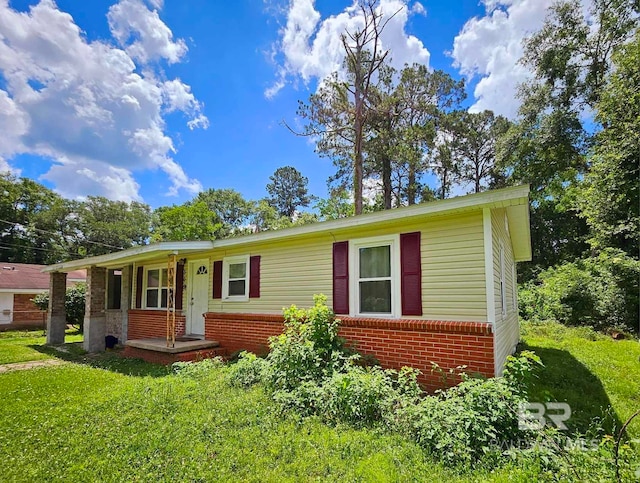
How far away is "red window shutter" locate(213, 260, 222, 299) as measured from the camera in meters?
8.70

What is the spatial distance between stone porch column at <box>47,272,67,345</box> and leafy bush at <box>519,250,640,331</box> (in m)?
17.5

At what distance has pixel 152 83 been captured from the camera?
13062 mm

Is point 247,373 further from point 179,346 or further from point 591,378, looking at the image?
point 591,378

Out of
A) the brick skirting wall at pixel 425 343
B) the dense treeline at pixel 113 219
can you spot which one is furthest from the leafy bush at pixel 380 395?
the dense treeline at pixel 113 219

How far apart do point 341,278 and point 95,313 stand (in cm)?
880

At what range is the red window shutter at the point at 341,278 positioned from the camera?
20.6 feet

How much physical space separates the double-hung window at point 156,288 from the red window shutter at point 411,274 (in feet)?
26.1

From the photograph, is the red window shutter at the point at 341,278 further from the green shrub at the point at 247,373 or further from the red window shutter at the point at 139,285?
the red window shutter at the point at 139,285

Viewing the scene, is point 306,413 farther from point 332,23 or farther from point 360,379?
point 332,23

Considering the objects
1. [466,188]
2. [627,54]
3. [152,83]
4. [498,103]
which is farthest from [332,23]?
[466,188]

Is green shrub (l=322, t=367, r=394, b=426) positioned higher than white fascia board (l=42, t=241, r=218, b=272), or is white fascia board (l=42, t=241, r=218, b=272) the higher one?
→ white fascia board (l=42, t=241, r=218, b=272)

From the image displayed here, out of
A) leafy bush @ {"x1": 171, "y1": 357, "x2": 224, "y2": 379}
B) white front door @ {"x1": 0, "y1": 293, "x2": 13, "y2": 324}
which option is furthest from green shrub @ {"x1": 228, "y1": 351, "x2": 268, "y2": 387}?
white front door @ {"x1": 0, "y1": 293, "x2": 13, "y2": 324}

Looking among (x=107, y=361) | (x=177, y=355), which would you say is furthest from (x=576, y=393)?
(x=107, y=361)

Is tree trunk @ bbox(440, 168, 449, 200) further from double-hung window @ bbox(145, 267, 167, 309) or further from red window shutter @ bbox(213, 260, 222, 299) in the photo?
double-hung window @ bbox(145, 267, 167, 309)
